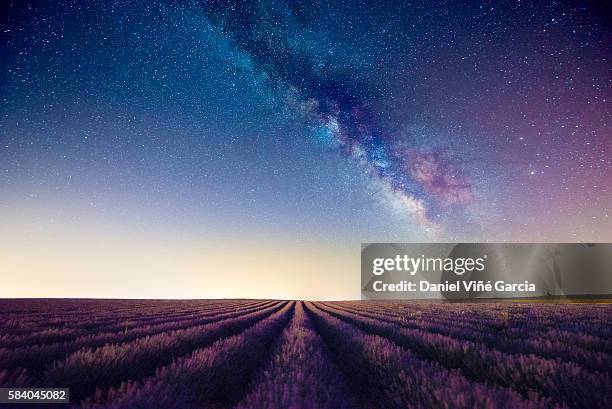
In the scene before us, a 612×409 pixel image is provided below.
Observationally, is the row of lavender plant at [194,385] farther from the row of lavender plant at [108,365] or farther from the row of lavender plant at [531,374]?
the row of lavender plant at [531,374]

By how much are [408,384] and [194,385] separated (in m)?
1.90

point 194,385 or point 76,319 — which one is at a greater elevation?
point 194,385

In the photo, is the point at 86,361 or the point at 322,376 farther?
the point at 86,361

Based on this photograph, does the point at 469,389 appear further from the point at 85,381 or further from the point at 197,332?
the point at 197,332

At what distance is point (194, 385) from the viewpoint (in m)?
2.97

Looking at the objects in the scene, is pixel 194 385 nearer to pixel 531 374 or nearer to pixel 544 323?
pixel 531 374

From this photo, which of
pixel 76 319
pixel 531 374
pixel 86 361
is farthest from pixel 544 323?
pixel 76 319

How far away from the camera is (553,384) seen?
2674mm

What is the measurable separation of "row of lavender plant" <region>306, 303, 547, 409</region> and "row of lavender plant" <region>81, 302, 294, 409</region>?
1.32 meters

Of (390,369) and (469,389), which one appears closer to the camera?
(469,389)

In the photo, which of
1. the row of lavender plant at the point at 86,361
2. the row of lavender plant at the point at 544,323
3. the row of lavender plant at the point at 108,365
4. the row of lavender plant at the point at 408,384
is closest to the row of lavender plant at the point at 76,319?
the row of lavender plant at the point at 86,361

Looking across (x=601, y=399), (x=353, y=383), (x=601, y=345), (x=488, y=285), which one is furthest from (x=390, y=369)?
(x=488, y=285)

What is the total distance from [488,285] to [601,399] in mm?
46468

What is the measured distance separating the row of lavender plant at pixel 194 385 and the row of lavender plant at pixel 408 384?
1.32 meters
